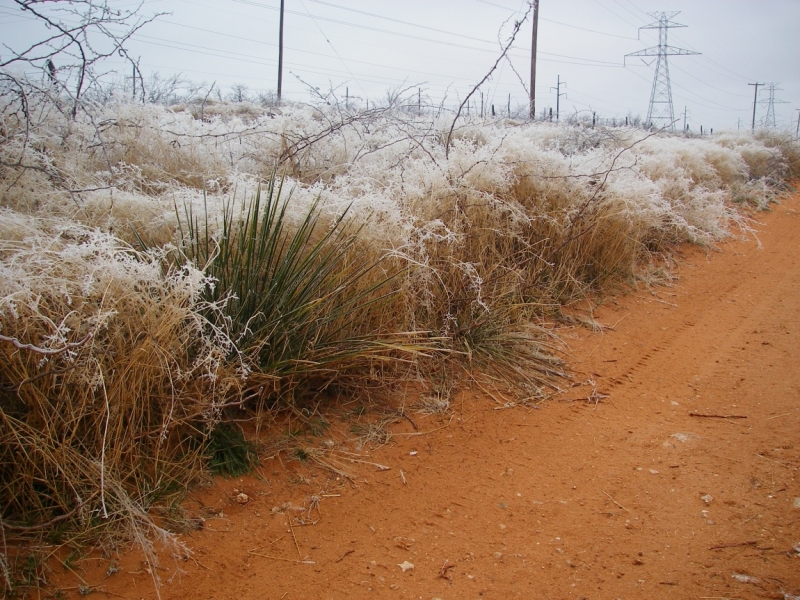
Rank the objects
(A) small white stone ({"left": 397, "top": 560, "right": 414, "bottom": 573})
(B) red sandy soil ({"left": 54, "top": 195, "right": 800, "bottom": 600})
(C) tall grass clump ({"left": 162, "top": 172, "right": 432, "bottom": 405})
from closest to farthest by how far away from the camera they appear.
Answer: (B) red sandy soil ({"left": 54, "top": 195, "right": 800, "bottom": 600}) → (A) small white stone ({"left": 397, "top": 560, "right": 414, "bottom": 573}) → (C) tall grass clump ({"left": 162, "top": 172, "right": 432, "bottom": 405})

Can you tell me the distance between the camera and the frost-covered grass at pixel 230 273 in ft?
7.52

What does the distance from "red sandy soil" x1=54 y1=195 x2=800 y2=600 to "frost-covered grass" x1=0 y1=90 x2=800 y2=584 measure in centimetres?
34

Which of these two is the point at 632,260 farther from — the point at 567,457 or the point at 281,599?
the point at 281,599

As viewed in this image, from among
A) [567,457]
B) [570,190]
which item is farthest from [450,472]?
[570,190]

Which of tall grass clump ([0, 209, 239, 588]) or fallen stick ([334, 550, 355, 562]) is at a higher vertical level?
tall grass clump ([0, 209, 239, 588])

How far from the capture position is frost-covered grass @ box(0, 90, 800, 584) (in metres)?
2.29

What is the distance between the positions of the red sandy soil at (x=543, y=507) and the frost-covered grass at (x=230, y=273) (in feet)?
1.11

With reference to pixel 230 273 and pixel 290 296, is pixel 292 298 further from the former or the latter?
pixel 230 273

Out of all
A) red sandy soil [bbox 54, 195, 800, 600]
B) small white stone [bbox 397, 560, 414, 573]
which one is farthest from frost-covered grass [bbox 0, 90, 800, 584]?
small white stone [bbox 397, 560, 414, 573]

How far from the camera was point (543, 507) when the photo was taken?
266cm

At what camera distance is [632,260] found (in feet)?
19.7

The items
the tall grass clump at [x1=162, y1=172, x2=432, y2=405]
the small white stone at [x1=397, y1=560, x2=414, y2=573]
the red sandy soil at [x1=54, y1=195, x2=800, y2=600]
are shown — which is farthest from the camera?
the tall grass clump at [x1=162, y1=172, x2=432, y2=405]

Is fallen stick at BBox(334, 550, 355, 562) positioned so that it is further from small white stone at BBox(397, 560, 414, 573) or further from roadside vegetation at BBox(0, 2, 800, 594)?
roadside vegetation at BBox(0, 2, 800, 594)

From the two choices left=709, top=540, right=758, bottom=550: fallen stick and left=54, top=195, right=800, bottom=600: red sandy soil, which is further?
left=709, top=540, right=758, bottom=550: fallen stick
